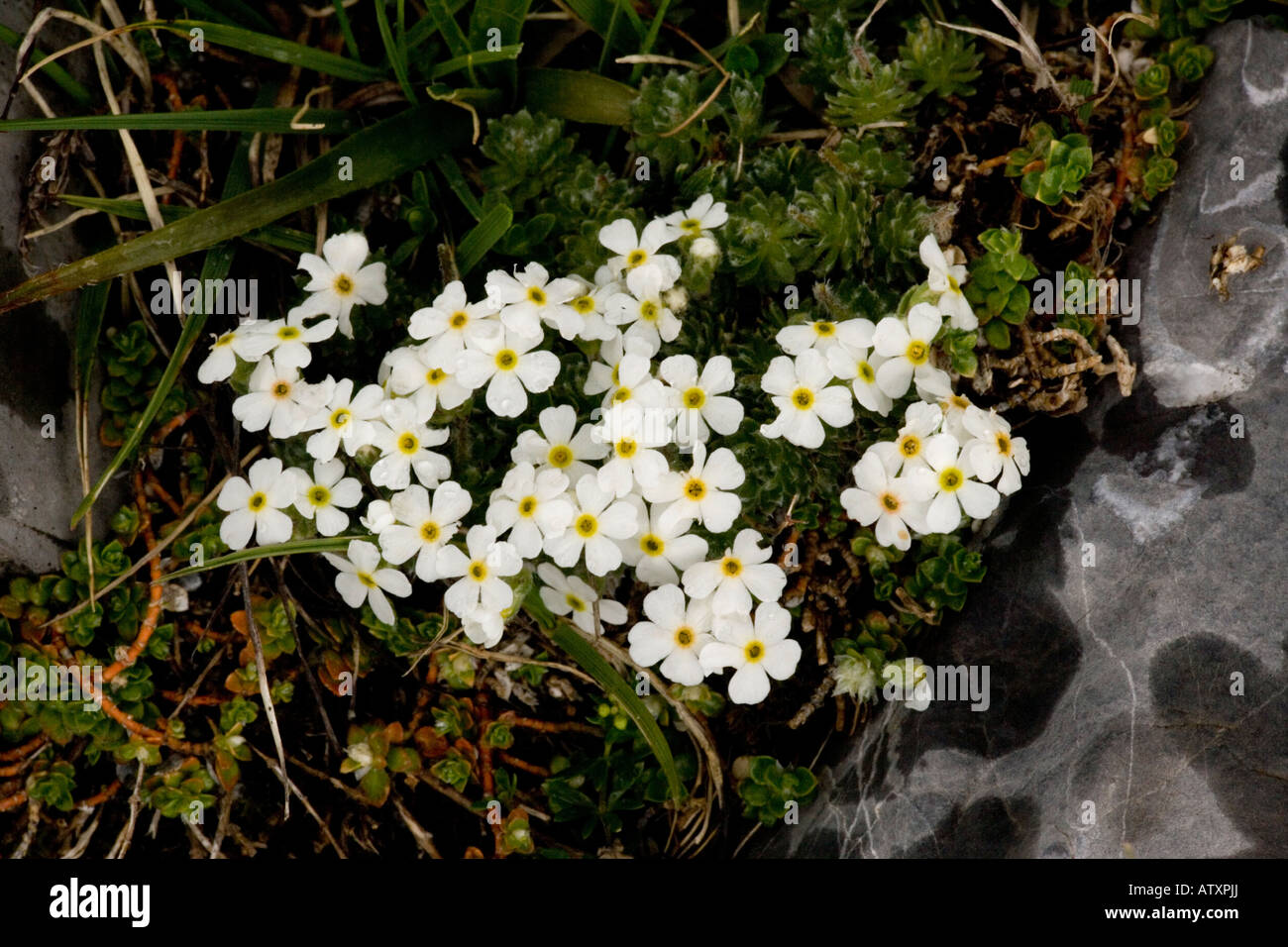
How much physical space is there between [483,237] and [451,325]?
0.41 meters

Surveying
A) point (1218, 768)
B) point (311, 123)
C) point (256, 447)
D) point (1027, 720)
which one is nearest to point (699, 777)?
point (1027, 720)

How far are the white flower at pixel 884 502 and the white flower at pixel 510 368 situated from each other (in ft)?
2.88

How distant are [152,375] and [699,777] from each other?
7.49 feet

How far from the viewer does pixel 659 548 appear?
2.91m

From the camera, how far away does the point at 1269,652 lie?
2865 millimetres

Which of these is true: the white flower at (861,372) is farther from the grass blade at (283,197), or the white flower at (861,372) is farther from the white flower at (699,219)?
the grass blade at (283,197)

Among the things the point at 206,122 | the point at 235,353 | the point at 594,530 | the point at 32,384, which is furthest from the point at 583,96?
the point at 32,384

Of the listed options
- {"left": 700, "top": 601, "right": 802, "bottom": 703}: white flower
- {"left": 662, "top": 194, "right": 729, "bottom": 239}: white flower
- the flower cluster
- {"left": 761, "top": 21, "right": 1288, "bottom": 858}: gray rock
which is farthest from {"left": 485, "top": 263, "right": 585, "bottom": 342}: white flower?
{"left": 761, "top": 21, "right": 1288, "bottom": 858}: gray rock

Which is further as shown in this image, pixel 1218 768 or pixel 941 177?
pixel 941 177

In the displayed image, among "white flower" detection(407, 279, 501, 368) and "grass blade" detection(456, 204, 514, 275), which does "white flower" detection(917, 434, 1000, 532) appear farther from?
"grass blade" detection(456, 204, 514, 275)

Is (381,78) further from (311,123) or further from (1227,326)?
(1227,326)

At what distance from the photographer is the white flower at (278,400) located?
2889 mm

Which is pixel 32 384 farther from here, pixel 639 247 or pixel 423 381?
pixel 639 247

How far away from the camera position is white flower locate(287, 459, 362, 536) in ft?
9.70
